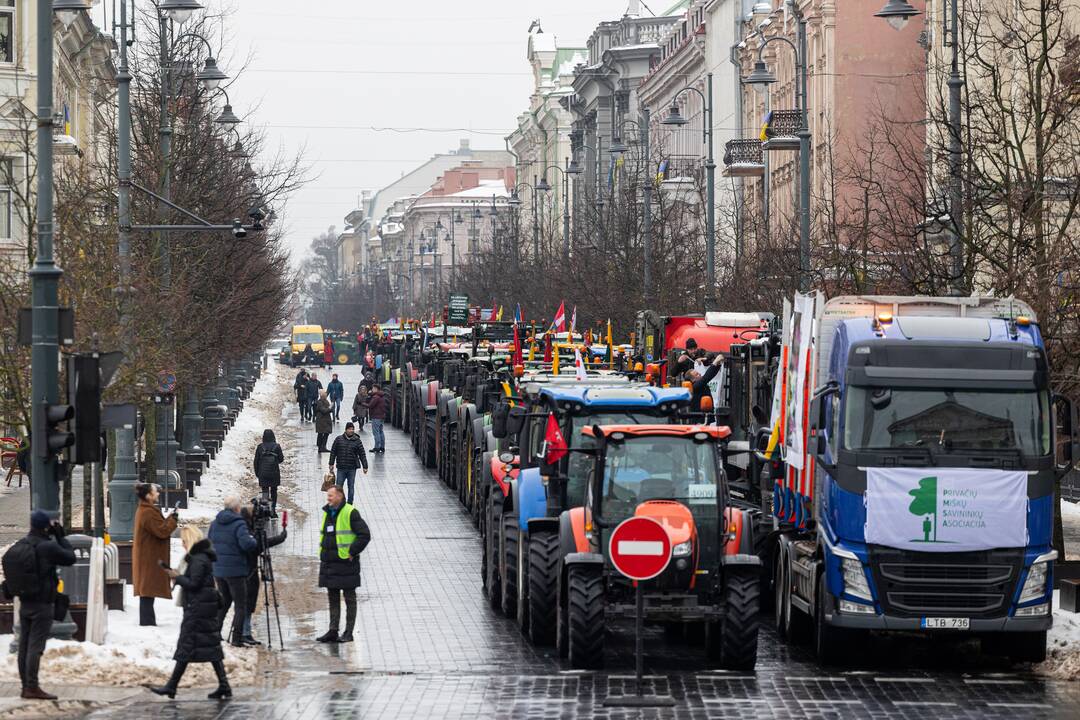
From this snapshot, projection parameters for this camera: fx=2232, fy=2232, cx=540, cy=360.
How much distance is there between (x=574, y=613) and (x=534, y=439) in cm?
467

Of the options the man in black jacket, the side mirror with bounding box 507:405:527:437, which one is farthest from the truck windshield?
the man in black jacket

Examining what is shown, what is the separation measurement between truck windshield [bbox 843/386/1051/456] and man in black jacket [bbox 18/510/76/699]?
21.1ft

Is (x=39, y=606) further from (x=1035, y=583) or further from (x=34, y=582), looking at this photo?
(x=1035, y=583)

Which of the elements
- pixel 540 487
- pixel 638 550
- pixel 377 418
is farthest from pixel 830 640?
pixel 377 418

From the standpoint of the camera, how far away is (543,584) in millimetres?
19375

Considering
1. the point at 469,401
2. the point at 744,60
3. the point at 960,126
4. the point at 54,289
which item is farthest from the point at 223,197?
the point at 744,60

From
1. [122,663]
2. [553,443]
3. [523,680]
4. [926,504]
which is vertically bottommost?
[523,680]

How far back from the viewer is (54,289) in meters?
18.6

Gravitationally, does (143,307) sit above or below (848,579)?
above

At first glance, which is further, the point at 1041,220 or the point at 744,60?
the point at 744,60

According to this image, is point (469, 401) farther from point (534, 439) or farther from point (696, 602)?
point (696, 602)

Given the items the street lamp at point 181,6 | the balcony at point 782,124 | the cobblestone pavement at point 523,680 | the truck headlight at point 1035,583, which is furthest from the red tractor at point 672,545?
the balcony at point 782,124

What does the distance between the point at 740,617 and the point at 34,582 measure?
18.3 ft

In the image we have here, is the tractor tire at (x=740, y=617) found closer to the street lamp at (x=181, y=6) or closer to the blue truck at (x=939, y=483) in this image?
the blue truck at (x=939, y=483)
